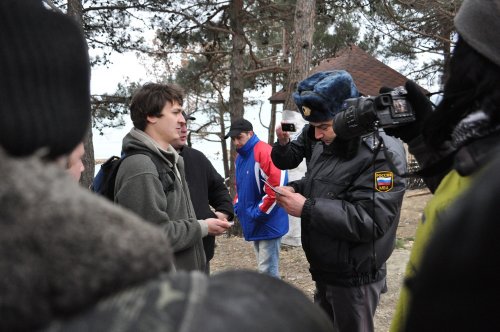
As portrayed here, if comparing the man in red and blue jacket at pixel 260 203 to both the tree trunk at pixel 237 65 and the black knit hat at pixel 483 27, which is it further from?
the tree trunk at pixel 237 65

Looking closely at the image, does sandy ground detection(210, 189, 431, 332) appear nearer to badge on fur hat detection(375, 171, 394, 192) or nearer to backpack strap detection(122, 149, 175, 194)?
badge on fur hat detection(375, 171, 394, 192)

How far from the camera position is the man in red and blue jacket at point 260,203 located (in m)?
4.93

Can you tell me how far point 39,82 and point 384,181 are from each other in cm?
220

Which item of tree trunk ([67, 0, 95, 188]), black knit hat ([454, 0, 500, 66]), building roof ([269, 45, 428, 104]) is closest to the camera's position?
black knit hat ([454, 0, 500, 66])

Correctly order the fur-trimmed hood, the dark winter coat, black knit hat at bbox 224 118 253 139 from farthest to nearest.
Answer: black knit hat at bbox 224 118 253 139 < the dark winter coat < the fur-trimmed hood

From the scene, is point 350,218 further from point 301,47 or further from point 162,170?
point 301,47

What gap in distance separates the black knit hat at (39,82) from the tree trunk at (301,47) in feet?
21.6

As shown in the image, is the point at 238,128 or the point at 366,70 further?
the point at 366,70

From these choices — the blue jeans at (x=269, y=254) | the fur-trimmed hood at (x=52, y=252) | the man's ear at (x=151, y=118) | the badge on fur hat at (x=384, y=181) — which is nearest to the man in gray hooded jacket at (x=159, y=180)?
the man's ear at (x=151, y=118)

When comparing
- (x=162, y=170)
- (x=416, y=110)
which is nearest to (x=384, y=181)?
(x=416, y=110)

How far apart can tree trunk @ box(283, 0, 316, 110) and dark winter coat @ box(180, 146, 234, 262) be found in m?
3.76

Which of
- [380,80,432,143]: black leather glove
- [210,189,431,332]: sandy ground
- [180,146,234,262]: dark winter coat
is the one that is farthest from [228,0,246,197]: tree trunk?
[380,80,432,143]: black leather glove

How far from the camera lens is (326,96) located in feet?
9.11

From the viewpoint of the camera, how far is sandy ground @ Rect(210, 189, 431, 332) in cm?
470
